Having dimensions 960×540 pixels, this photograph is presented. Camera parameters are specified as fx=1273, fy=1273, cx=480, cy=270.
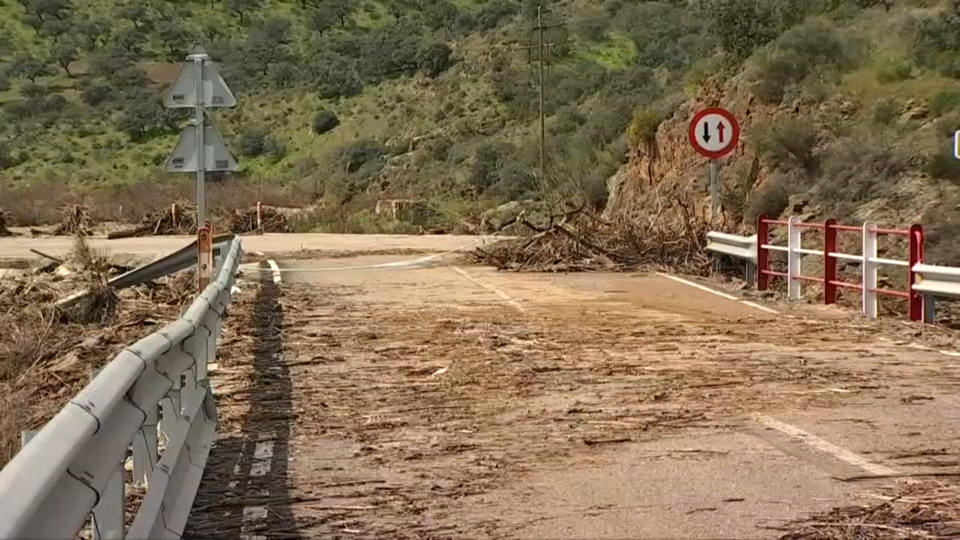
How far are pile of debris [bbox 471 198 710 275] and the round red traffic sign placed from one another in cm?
201

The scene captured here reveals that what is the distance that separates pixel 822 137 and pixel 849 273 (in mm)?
6716

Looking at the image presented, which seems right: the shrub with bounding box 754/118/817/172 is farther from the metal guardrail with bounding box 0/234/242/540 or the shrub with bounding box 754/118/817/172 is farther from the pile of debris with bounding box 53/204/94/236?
the pile of debris with bounding box 53/204/94/236

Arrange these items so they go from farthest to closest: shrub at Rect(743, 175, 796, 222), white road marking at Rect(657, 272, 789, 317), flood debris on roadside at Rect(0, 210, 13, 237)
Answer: flood debris on roadside at Rect(0, 210, 13, 237), shrub at Rect(743, 175, 796, 222), white road marking at Rect(657, 272, 789, 317)

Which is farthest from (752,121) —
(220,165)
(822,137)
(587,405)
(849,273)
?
(587,405)

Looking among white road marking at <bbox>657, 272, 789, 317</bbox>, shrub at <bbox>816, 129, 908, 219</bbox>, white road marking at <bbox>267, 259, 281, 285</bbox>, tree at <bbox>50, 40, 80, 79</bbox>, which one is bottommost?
white road marking at <bbox>657, 272, 789, 317</bbox>

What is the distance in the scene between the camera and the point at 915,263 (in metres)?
13.9

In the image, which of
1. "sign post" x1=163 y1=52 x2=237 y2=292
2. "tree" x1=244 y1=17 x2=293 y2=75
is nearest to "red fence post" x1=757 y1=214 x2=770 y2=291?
Result: "sign post" x1=163 y1=52 x2=237 y2=292

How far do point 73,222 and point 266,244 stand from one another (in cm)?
1164

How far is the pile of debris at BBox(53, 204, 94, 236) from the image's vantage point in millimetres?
42719

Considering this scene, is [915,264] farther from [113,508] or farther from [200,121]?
[113,508]

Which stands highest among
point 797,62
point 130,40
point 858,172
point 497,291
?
point 130,40

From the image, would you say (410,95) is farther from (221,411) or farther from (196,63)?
(221,411)

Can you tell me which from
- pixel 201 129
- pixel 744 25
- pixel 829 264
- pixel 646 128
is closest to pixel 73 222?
pixel 646 128

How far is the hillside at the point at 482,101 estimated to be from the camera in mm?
24672
